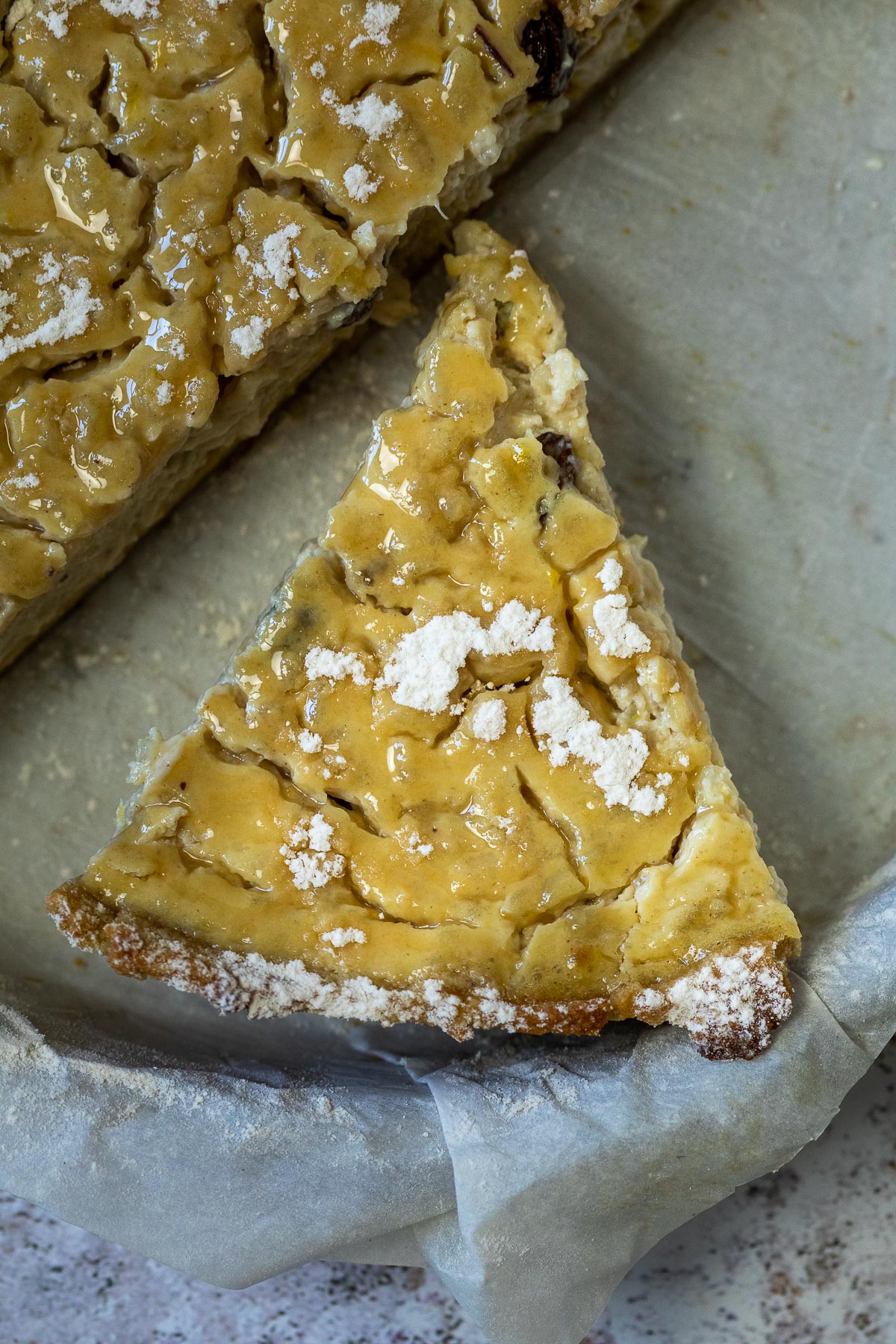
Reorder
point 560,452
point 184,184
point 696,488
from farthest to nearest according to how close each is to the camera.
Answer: point 696,488 < point 560,452 < point 184,184

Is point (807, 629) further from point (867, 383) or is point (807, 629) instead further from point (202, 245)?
point (202, 245)

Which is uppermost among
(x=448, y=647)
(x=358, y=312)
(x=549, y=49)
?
(x=549, y=49)

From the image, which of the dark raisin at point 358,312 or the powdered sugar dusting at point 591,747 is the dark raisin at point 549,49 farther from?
the powdered sugar dusting at point 591,747

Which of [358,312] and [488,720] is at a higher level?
[358,312]

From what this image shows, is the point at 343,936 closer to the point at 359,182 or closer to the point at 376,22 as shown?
the point at 359,182

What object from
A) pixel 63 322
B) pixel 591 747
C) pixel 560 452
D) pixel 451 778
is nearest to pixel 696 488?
pixel 560 452

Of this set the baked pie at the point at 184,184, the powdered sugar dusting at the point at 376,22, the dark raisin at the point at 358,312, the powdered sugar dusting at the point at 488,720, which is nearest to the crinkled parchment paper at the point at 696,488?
the dark raisin at the point at 358,312

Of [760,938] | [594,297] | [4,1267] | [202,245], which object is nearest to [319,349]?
[202,245]

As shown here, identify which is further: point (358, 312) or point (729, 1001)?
point (358, 312)

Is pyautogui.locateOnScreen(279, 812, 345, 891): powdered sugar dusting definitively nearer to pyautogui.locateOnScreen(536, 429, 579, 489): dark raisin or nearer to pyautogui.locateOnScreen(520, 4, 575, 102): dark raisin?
pyautogui.locateOnScreen(536, 429, 579, 489): dark raisin
